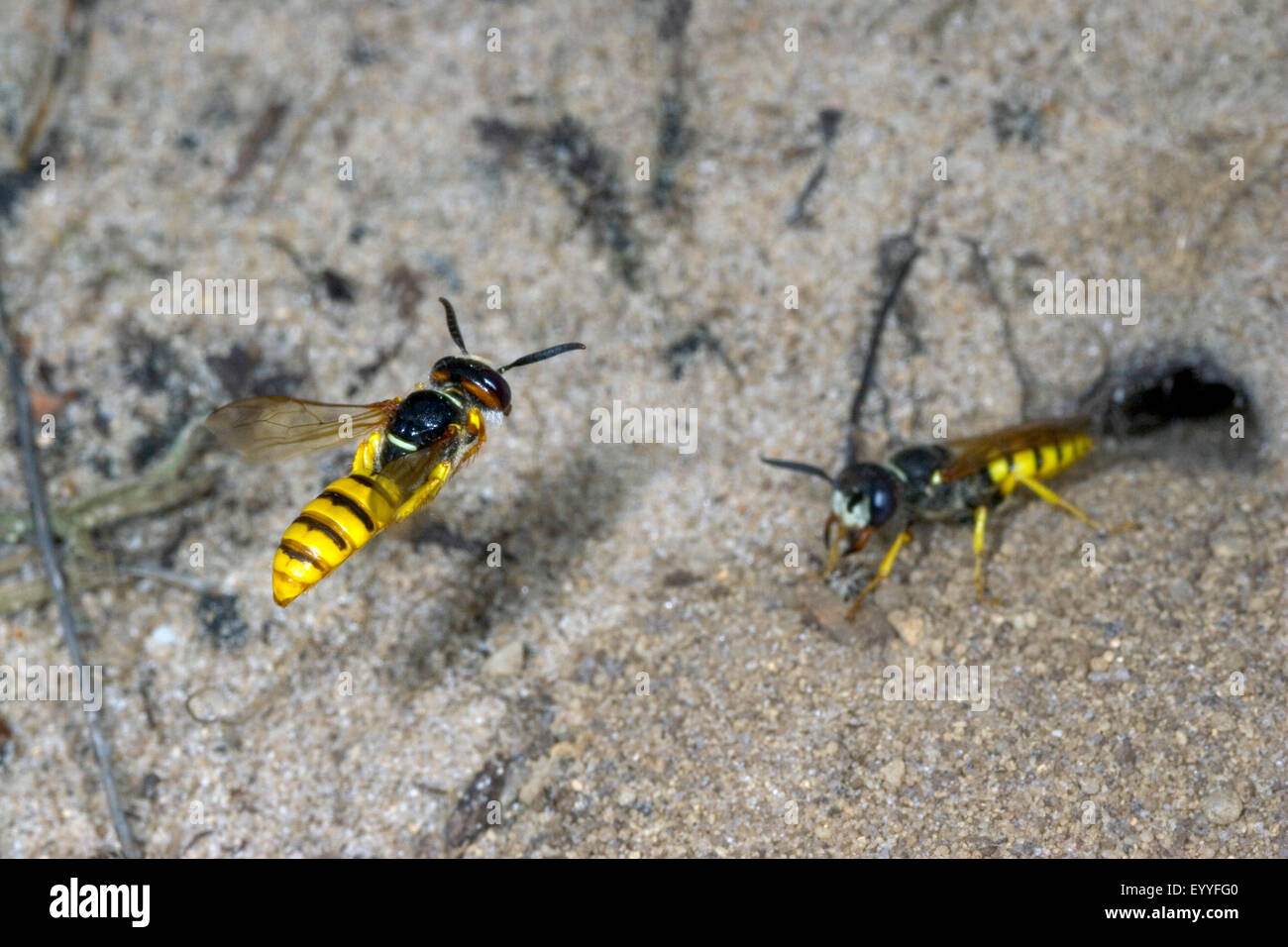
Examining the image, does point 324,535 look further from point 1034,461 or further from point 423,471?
point 1034,461

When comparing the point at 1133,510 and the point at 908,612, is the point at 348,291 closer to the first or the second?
the point at 908,612

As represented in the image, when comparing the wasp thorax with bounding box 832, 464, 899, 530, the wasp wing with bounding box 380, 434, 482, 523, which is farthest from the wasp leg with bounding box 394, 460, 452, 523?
the wasp thorax with bounding box 832, 464, 899, 530

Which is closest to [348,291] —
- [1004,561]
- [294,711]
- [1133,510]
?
[294,711]
